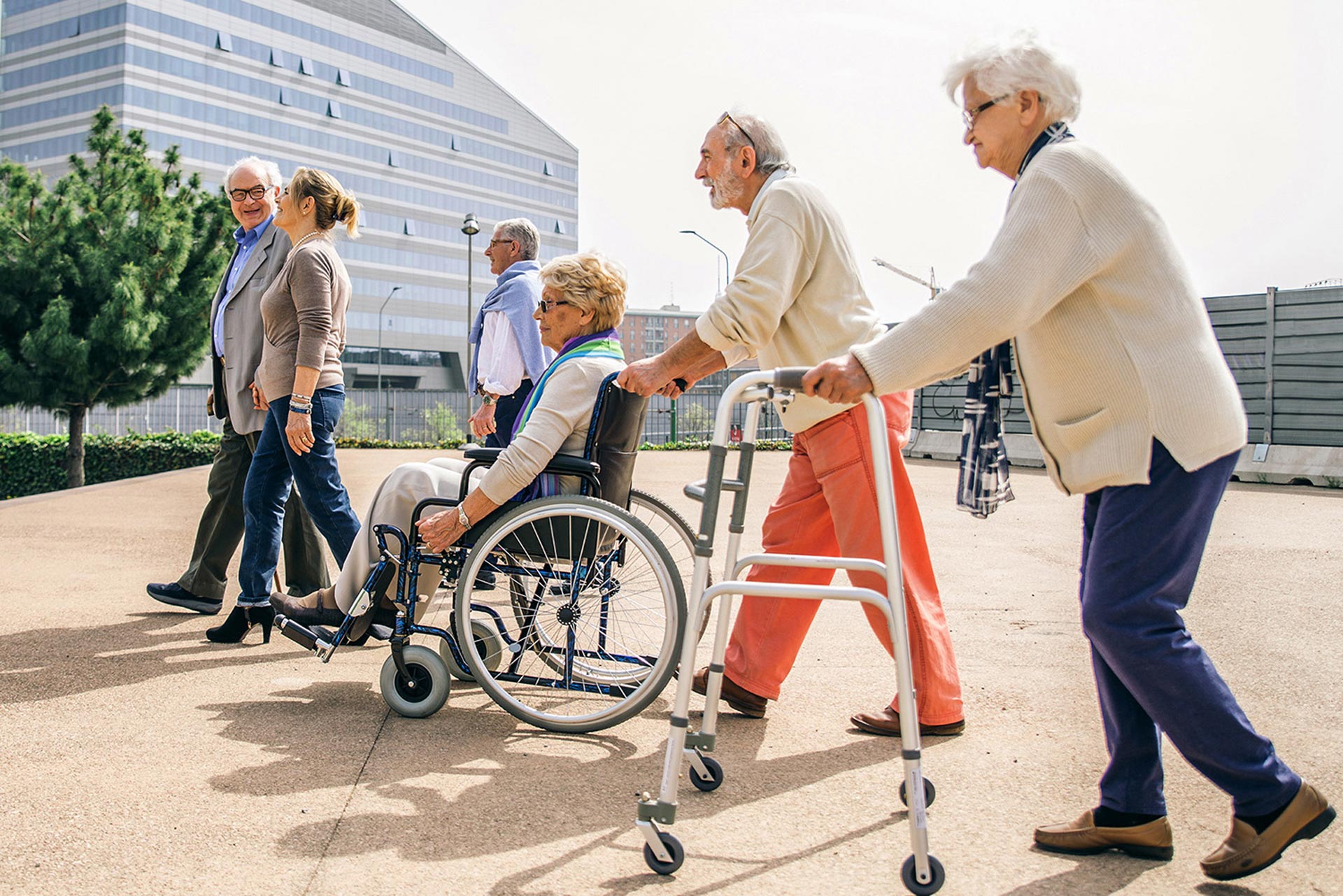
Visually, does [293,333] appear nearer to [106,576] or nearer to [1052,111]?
[106,576]

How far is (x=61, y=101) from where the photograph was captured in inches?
2559

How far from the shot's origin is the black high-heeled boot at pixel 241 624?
4.61 metres

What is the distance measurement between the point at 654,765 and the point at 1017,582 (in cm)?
382

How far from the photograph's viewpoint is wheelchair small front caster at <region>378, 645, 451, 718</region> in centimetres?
354

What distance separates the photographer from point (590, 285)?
3730 mm

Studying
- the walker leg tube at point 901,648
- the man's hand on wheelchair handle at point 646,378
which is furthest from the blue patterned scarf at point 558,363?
the walker leg tube at point 901,648

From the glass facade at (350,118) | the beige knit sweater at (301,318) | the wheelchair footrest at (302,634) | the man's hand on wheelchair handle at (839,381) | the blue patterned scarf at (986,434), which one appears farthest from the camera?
the glass facade at (350,118)

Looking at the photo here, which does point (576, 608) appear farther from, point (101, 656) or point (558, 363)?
point (101, 656)

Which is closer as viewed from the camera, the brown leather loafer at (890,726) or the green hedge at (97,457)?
the brown leather loafer at (890,726)


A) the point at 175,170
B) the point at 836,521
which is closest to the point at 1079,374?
the point at 836,521

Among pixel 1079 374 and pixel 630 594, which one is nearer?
pixel 1079 374

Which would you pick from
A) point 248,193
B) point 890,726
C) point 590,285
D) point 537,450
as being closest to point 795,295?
point 590,285

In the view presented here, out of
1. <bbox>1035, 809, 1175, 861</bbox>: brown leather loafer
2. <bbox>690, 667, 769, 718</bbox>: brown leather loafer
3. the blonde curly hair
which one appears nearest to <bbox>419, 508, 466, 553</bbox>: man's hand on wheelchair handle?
the blonde curly hair

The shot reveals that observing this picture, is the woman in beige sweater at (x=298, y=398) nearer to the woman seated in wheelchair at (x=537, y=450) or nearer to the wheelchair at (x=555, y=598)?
the woman seated in wheelchair at (x=537, y=450)
